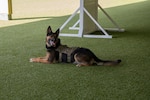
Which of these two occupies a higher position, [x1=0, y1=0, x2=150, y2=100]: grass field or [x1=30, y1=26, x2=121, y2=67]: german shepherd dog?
[x1=30, y1=26, x2=121, y2=67]: german shepherd dog

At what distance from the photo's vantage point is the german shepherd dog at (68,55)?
3.19 m

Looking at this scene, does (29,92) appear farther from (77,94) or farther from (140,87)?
(140,87)

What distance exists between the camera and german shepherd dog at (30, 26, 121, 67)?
3191mm

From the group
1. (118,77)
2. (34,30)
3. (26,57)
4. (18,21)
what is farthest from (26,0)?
(118,77)

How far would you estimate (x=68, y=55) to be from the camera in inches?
129

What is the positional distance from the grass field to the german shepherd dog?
0.24 ft

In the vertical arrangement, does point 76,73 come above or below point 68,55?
below

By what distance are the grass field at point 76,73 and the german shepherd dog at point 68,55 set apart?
72 mm

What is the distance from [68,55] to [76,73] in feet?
1.14

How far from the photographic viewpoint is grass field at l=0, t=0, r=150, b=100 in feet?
7.96

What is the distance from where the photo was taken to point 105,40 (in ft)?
15.4

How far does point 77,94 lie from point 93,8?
3436mm

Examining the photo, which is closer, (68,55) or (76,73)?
(76,73)

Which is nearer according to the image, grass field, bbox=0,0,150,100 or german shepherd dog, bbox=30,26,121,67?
grass field, bbox=0,0,150,100
